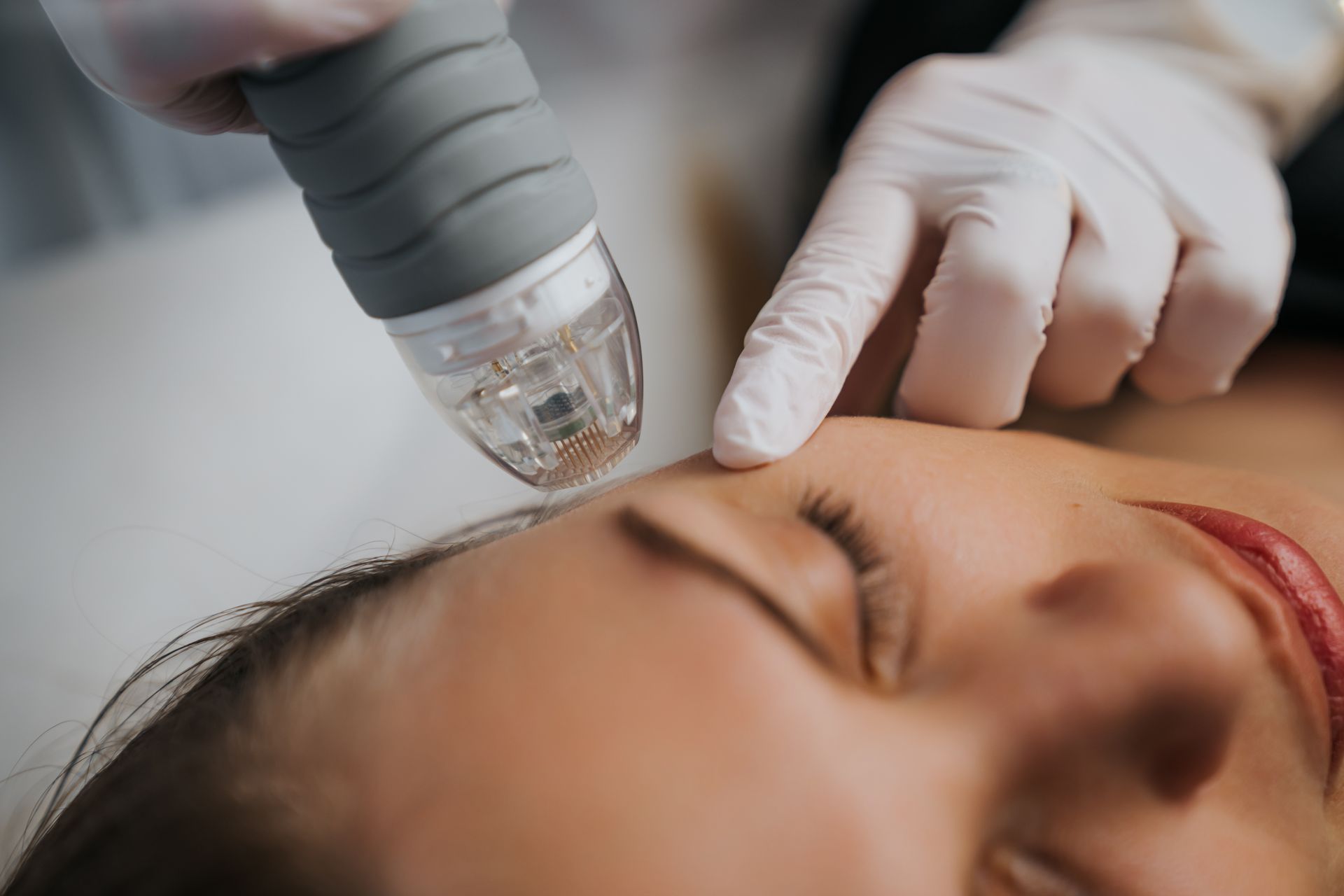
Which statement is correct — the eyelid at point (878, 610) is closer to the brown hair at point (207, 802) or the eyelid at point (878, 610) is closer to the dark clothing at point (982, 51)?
the brown hair at point (207, 802)

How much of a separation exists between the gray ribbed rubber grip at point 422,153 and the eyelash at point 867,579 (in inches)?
10.0

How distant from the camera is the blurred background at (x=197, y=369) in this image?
0.82 meters

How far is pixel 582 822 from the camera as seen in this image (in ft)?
1.49

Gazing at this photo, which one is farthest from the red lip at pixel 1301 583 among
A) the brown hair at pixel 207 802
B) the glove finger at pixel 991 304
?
the brown hair at pixel 207 802

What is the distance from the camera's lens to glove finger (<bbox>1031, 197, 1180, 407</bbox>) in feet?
2.59

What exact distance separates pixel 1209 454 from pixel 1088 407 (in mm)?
128

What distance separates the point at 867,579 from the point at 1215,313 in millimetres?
506

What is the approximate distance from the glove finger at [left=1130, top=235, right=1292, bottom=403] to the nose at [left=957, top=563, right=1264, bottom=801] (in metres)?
0.38

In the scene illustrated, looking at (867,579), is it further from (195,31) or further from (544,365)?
(195,31)

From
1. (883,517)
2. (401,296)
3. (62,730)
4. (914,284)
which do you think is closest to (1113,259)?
(914,284)

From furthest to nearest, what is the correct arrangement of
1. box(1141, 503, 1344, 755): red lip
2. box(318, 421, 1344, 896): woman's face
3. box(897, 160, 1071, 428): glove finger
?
1. box(897, 160, 1071, 428): glove finger
2. box(1141, 503, 1344, 755): red lip
3. box(318, 421, 1344, 896): woman's face

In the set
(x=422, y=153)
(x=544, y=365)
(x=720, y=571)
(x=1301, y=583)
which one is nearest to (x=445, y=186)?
(x=422, y=153)

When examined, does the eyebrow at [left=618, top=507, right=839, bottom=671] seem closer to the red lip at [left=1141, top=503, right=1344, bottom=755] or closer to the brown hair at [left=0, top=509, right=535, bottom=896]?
the brown hair at [left=0, top=509, right=535, bottom=896]

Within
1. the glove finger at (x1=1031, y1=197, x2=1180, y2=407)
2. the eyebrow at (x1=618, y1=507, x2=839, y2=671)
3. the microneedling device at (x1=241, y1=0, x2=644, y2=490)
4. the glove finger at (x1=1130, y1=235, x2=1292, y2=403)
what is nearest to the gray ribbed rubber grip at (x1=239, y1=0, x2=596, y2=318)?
the microneedling device at (x1=241, y1=0, x2=644, y2=490)
